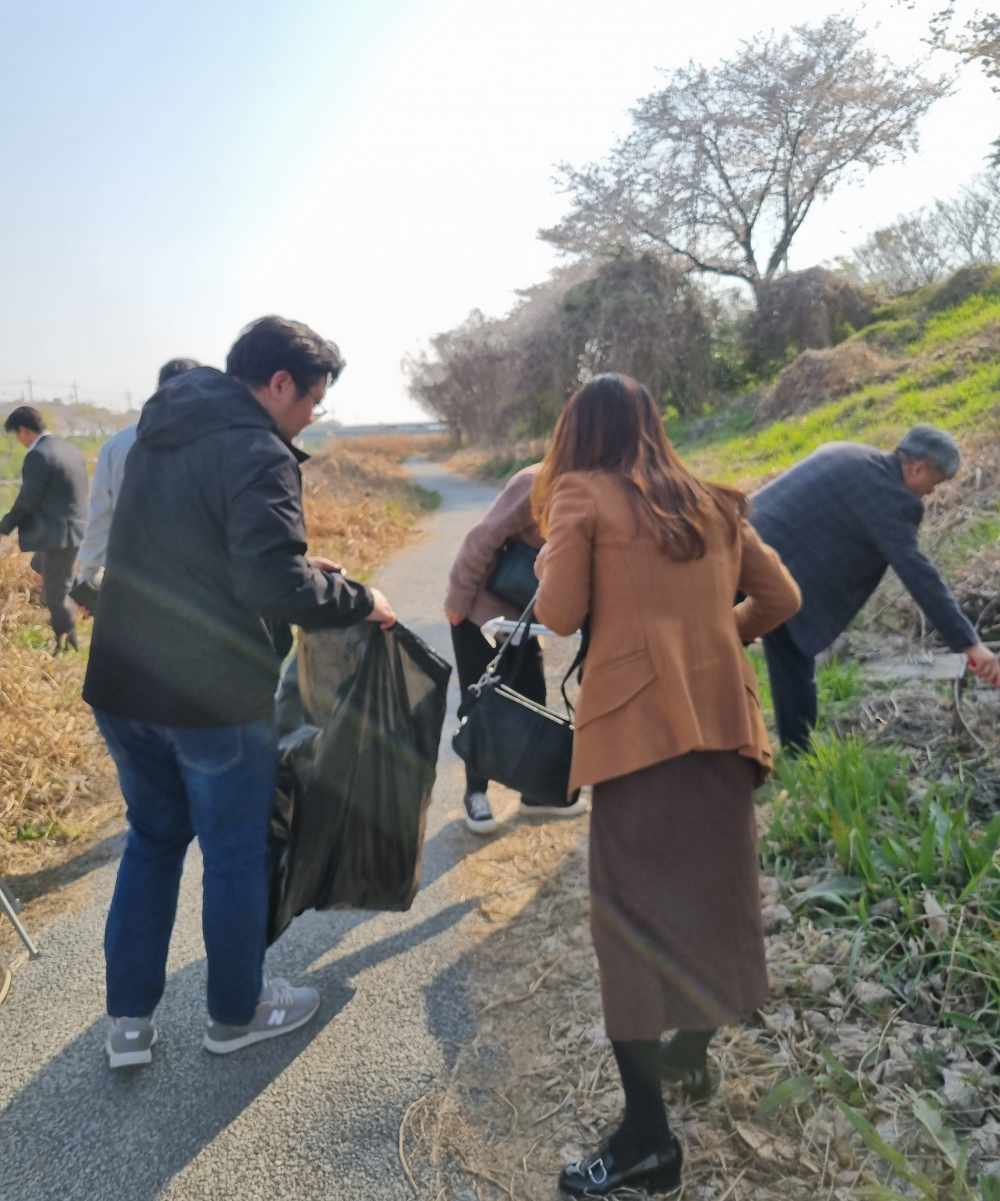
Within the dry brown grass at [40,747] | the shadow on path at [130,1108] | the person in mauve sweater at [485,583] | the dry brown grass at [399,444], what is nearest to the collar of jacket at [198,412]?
the person in mauve sweater at [485,583]

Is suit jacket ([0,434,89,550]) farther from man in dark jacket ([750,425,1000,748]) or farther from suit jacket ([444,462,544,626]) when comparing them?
man in dark jacket ([750,425,1000,748])

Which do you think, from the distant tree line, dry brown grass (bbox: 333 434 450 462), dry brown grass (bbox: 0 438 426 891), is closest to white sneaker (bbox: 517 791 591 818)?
dry brown grass (bbox: 0 438 426 891)

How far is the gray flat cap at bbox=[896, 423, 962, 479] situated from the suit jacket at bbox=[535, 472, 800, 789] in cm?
173

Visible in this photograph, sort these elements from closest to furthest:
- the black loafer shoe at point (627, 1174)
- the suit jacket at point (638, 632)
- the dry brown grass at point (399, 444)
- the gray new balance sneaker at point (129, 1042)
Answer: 1. the suit jacket at point (638, 632)
2. the black loafer shoe at point (627, 1174)
3. the gray new balance sneaker at point (129, 1042)
4. the dry brown grass at point (399, 444)

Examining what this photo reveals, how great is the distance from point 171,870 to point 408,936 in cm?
102

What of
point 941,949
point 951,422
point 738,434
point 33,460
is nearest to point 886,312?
point 738,434

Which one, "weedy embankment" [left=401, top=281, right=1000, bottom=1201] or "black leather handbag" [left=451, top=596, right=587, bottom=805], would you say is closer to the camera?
"weedy embankment" [left=401, top=281, right=1000, bottom=1201]

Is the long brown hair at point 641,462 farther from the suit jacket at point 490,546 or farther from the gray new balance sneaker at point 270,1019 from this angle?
the gray new balance sneaker at point 270,1019

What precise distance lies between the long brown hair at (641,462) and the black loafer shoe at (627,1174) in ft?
4.46

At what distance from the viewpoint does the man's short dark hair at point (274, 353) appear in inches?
89.9

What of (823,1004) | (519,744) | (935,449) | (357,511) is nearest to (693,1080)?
(823,1004)

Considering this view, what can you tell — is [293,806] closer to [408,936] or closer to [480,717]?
[480,717]

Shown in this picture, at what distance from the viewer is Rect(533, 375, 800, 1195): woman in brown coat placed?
1863mm

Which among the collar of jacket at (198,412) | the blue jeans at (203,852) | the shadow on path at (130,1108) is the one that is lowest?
the shadow on path at (130,1108)
